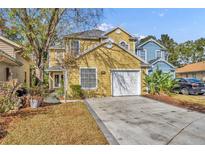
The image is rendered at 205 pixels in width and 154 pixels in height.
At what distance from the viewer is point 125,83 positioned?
17609 millimetres

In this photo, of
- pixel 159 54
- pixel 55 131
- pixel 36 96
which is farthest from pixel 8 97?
pixel 159 54

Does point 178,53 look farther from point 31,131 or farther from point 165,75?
point 31,131

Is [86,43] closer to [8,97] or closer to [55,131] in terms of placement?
[8,97]

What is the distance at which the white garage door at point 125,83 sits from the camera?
1738cm

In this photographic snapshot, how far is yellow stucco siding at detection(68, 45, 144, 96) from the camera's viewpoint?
16.3m

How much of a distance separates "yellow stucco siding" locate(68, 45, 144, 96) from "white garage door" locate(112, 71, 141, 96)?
0.45 meters

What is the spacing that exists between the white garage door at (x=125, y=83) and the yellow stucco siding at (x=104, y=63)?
45cm

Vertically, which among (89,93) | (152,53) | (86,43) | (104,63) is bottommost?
(89,93)

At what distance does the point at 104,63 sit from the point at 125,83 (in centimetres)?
247

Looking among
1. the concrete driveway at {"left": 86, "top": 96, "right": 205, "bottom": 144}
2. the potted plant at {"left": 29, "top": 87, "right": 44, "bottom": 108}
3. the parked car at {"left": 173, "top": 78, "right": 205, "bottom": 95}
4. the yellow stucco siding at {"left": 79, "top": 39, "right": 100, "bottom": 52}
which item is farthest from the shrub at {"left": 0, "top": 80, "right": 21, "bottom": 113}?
the parked car at {"left": 173, "top": 78, "right": 205, "bottom": 95}

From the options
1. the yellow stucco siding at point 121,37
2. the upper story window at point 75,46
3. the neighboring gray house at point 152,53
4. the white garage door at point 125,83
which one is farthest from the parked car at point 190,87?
the upper story window at point 75,46
